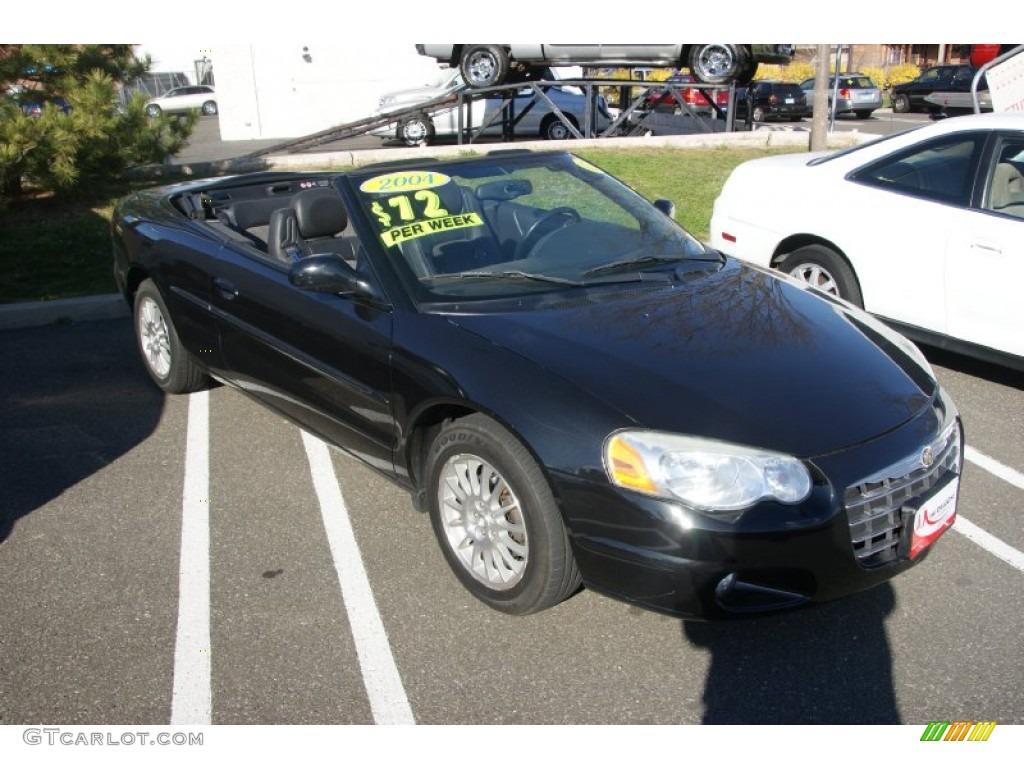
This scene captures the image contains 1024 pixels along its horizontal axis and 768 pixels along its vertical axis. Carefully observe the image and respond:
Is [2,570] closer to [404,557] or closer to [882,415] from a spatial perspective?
[404,557]

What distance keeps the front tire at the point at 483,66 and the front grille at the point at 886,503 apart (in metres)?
14.5

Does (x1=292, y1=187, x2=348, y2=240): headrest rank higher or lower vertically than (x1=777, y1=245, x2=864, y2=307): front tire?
higher

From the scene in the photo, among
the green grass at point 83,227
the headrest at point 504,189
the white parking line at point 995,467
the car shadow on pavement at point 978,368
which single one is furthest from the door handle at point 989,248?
the green grass at point 83,227

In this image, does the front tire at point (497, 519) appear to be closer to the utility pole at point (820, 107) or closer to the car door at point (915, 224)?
the car door at point (915, 224)

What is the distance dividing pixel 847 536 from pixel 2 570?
317 cm

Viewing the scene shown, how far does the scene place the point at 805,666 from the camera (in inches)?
124

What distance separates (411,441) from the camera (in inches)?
143

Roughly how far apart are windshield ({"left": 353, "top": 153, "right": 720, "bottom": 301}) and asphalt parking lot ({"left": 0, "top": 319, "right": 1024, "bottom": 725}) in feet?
3.67

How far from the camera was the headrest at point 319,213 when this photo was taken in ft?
14.5

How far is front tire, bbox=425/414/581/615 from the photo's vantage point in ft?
10.2

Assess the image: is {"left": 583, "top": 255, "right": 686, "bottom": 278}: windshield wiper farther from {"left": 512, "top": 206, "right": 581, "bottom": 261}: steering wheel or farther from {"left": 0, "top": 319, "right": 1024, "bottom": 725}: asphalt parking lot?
{"left": 0, "top": 319, "right": 1024, "bottom": 725}: asphalt parking lot

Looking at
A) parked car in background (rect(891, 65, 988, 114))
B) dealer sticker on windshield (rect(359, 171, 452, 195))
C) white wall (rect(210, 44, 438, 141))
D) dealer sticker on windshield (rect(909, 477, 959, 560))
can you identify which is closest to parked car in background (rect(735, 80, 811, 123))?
parked car in background (rect(891, 65, 988, 114))

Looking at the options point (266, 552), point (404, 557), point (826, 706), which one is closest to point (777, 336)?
point (826, 706)

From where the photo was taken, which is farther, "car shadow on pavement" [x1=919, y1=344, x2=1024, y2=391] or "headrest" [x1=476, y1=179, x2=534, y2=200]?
"car shadow on pavement" [x1=919, y1=344, x2=1024, y2=391]
